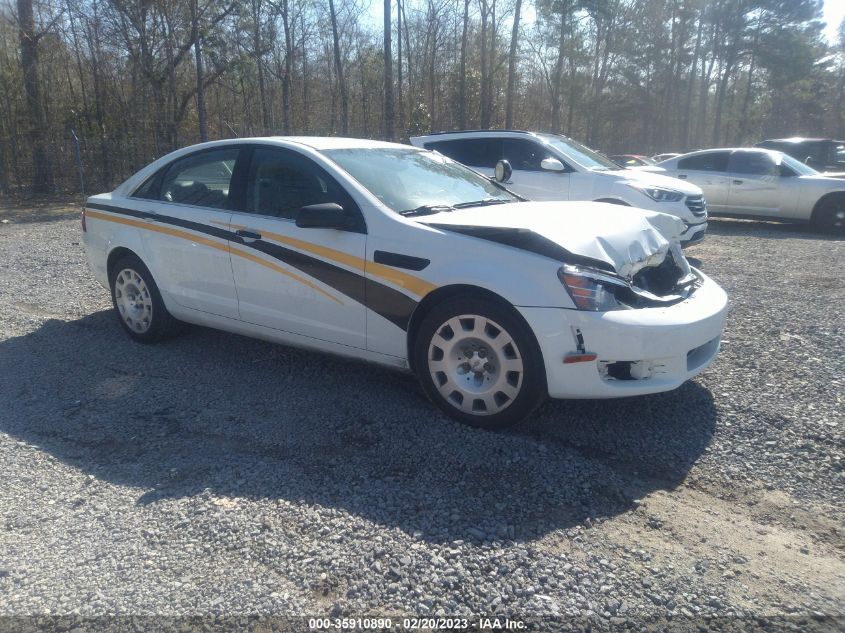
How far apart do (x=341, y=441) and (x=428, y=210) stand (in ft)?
5.09

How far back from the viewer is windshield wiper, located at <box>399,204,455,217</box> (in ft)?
14.3

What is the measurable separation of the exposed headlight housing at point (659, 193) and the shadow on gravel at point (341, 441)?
17.9ft

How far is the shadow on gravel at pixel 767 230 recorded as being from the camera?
12.0m

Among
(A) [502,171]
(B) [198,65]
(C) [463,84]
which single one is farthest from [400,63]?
(A) [502,171]

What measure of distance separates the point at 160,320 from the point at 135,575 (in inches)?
122

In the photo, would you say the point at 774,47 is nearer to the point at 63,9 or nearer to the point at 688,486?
the point at 63,9

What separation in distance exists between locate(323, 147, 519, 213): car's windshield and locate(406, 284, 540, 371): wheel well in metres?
0.68

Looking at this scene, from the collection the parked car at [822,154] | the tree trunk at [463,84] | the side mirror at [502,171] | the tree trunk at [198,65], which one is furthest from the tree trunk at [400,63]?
the side mirror at [502,171]

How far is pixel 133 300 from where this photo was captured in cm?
568

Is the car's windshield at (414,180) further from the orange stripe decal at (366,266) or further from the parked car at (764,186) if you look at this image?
the parked car at (764,186)

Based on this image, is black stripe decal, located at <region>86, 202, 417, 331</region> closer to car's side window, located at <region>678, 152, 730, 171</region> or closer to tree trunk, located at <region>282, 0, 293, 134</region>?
car's side window, located at <region>678, 152, 730, 171</region>

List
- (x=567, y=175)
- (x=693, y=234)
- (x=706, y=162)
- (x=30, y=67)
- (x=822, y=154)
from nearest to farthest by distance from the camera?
(x=693, y=234)
(x=567, y=175)
(x=706, y=162)
(x=822, y=154)
(x=30, y=67)

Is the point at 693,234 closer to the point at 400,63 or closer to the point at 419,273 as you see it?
the point at 419,273

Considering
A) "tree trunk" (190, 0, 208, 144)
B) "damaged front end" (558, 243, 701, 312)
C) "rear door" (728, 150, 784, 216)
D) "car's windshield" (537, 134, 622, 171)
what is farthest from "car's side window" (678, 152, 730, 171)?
"tree trunk" (190, 0, 208, 144)
